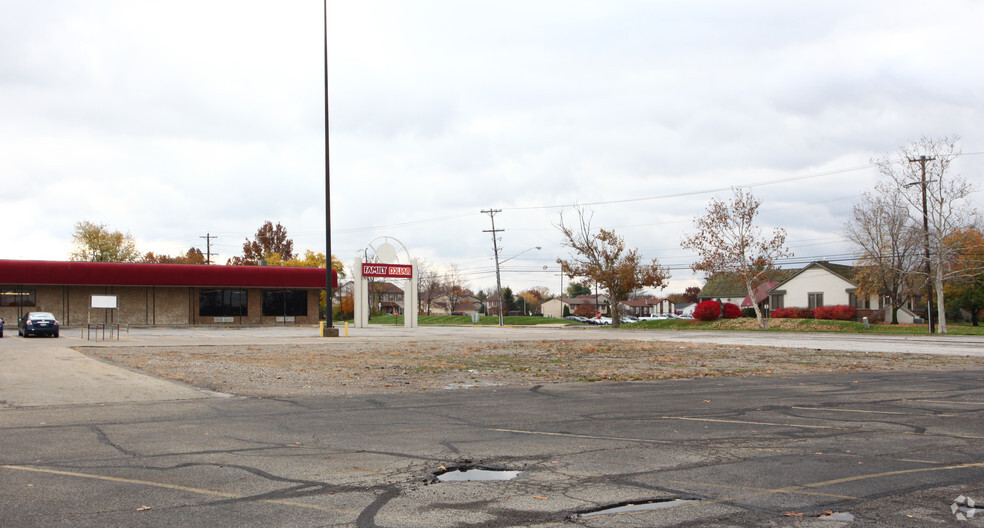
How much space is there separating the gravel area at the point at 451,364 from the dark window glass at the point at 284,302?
94.1 ft

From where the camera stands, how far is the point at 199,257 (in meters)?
106

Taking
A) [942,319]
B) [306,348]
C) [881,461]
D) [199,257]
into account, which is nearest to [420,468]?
[881,461]

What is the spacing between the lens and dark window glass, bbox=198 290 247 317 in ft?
178

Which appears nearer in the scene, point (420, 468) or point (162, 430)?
point (420, 468)

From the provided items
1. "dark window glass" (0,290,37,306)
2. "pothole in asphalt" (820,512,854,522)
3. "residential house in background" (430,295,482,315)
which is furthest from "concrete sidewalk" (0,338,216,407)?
"residential house in background" (430,295,482,315)

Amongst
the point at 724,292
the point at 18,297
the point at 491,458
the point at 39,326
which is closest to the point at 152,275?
the point at 18,297

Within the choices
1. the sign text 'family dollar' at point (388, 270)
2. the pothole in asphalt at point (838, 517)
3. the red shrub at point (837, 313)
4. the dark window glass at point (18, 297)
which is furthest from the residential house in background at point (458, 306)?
the pothole in asphalt at point (838, 517)

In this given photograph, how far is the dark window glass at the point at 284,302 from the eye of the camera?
56812 millimetres

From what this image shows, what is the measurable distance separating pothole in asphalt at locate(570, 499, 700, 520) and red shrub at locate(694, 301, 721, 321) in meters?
54.5

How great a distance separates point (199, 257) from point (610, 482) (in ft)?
357

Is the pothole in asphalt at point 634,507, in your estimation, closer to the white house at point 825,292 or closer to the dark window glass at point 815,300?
the white house at point 825,292

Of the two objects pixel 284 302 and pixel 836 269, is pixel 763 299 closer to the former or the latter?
pixel 836 269

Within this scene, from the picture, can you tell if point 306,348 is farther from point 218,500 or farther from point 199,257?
point 199,257

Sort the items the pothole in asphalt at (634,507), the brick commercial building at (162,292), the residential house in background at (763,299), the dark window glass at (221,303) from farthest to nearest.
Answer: the residential house in background at (763,299)
the dark window glass at (221,303)
the brick commercial building at (162,292)
the pothole in asphalt at (634,507)
